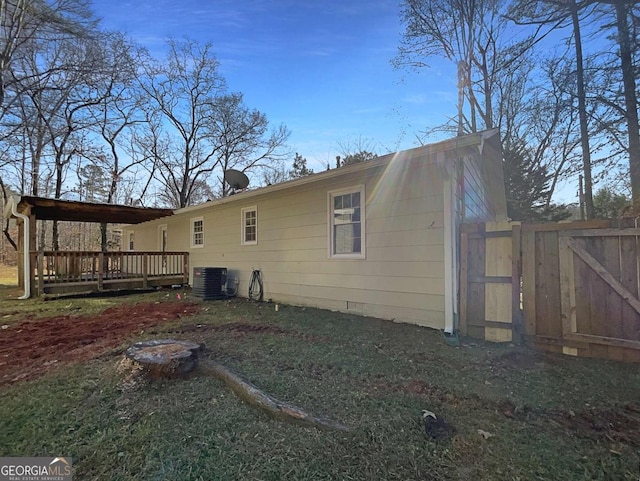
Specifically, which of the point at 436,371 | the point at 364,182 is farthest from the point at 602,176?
the point at 436,371

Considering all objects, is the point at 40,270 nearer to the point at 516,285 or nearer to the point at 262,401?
the point at 262,401

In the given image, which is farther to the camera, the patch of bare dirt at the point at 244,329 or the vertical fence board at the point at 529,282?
the patch of bare dirt at the point at 244,329

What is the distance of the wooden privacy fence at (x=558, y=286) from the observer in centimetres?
354

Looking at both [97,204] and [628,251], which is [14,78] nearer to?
[97,204]

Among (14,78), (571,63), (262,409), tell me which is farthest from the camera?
(14,78)

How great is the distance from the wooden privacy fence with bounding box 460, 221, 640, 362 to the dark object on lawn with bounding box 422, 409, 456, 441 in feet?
8.16

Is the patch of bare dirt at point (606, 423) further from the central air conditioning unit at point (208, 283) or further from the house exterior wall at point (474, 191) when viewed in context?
the central air conditioning unit at point (208, 283)

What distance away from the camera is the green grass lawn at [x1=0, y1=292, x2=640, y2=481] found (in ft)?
6.12

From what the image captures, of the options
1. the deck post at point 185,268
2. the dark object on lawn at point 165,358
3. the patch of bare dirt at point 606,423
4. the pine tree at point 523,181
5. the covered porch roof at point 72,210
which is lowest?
the patch of bare dirt at point 606,423

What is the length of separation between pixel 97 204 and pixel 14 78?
9.14 meters

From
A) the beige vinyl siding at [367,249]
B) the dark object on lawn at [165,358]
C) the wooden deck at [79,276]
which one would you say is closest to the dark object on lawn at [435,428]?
the dark object on lawn at [165,358]

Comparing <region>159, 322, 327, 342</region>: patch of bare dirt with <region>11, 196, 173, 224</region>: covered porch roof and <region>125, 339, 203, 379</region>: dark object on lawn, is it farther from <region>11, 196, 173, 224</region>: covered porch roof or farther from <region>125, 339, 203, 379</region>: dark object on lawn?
<region>11, 196, 173, 224</region>: covered porch roof

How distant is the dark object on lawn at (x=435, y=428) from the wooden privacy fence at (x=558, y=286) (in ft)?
8.16

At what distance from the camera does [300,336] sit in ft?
A: 15.0
